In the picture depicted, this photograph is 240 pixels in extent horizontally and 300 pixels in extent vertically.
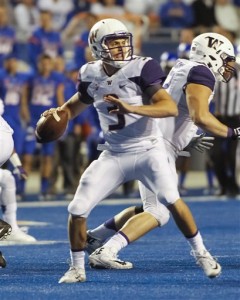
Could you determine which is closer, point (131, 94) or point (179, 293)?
point (179, 293)

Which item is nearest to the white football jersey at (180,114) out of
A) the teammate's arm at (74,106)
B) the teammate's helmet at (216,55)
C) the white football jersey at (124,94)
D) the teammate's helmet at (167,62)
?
the teammate's helmet at (216,55)

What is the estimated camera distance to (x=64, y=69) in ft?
44.2

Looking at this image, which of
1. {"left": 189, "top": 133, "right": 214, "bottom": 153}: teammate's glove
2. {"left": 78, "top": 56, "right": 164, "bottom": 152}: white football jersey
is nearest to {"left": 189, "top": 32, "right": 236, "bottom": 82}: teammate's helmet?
{"left": 189, "top": 133, "right": 214, "bottom": 153}: teammate's glove

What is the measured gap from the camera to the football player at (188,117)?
6.01 metres

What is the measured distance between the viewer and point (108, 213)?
420 inches

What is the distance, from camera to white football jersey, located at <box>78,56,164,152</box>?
19.6 feet

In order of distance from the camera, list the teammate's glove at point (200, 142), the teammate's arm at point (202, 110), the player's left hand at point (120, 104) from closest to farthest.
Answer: the player's left hand at point (120, 104)
the teammate's arm at point (202, 110)
the teammate's glove at point (200, 142)

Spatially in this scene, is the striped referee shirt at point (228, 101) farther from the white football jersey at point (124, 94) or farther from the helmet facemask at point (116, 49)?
the helmet facemask at point (116, 49)

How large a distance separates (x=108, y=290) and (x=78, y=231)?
44 centimetres

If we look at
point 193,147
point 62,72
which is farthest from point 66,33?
point 193,147

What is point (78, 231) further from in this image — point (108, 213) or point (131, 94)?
point (108, 213)

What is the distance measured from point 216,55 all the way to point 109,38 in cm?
80

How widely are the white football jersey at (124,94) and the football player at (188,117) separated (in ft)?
0.89

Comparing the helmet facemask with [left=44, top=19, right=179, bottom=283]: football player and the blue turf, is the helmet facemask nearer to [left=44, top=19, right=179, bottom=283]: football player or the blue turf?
[left=44, top=19, right=179, bottom=283]: football player
